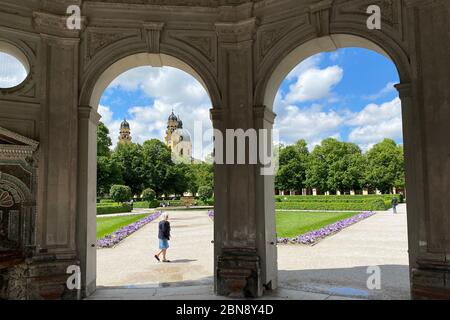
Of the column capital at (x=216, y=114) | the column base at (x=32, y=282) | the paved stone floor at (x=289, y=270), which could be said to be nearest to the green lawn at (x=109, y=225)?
the paved stone floor at (x=289, y=270)

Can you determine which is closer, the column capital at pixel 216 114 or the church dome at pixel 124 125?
the column capital at pixel 216 114

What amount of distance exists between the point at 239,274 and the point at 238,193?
174 centimetres

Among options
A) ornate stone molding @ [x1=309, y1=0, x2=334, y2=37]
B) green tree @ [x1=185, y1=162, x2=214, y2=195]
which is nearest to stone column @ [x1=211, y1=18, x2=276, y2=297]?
ornate stone molding @ [x1=309, y1=0, x2=334, y2=37]

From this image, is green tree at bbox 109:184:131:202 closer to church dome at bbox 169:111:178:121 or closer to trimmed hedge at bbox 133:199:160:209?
trimmed hedge at bbox 133:199:160:209

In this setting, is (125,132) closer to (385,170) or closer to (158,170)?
(158,170)

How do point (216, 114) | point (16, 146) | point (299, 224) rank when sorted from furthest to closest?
1. point (299, 224)
2. point (216, 114)
3. point (16, 146)

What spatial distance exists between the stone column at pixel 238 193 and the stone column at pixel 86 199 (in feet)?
9.30

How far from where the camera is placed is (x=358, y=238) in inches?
707

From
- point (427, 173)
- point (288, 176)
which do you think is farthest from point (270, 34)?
point (288, 176)

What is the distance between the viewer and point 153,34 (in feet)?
28.3

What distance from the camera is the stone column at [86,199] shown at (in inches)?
322

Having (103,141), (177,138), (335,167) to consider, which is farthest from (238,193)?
(177,138)

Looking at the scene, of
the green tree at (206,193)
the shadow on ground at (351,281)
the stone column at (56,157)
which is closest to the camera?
the stone column at (56,157)

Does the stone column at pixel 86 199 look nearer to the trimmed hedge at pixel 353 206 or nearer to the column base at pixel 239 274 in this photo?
the column base at pixel 239 274
